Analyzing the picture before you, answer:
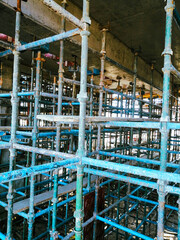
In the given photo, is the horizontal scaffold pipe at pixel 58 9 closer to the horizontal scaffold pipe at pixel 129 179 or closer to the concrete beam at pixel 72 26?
the horizontal scaffold pipe at pixel 129 179

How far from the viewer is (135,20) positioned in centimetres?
464

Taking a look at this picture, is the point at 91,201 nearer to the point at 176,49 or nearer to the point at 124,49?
the point at 124,49

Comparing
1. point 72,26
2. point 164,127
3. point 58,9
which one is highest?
point 72,26

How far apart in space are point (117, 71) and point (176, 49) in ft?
7.60

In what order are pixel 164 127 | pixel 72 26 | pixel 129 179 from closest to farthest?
pixel 164 127, pixel 129 179, pixel 72 26

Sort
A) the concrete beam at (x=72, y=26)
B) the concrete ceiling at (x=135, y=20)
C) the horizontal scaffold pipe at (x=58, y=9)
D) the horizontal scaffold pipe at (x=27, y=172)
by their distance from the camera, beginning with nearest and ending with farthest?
the horizontal scaffold pipe at (x=27, y=172)
the horizontal scaffold pipe at (x=58, y=9)
the concrete beam at (x=72, y=26)
the concrete ceiling at (x=135, y=20)

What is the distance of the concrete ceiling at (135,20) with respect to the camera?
4.05 meters

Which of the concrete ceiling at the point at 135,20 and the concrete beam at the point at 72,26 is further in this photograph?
the concrete ceiling at the point at 135,20

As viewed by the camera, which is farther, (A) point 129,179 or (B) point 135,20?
→ (B) point 135,20

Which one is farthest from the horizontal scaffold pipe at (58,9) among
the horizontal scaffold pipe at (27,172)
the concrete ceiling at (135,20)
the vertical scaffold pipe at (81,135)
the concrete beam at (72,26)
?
the concrete ceiling at (135,20)

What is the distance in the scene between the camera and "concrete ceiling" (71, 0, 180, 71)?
4.05 m

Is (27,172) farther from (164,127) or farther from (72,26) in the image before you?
(72,26)

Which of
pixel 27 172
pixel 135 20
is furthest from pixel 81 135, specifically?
pixel 135 20

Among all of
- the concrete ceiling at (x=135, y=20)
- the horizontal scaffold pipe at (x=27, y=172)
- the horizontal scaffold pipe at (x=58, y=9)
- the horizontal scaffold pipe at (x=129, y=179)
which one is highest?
the concrete ceiling at (x=135, y=20)
